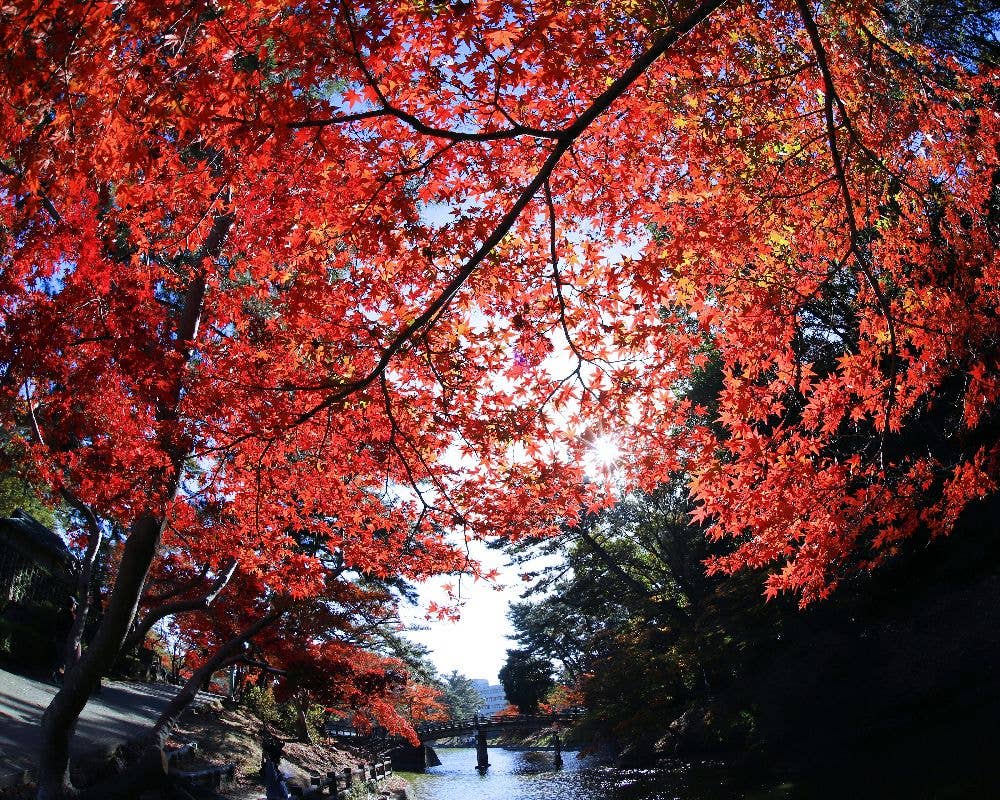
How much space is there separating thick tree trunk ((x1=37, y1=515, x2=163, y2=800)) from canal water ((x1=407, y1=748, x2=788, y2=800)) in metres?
10.5

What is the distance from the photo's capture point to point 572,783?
20875 millimetres

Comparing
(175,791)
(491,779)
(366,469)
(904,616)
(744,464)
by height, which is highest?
(366,469)

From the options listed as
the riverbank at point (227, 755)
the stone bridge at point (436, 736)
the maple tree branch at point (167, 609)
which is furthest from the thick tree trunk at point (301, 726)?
the maple tree branch at point (167, 609)

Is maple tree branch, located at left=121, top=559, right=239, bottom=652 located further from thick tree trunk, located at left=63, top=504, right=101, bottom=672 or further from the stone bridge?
the stone bridge

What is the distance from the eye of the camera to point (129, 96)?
13.0ft

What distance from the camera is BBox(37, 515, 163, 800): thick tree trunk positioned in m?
6.55

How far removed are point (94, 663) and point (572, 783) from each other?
1853 centimetres

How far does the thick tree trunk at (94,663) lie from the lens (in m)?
6.55

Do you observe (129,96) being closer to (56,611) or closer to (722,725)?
(722,725)

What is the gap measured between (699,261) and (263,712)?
21.0m

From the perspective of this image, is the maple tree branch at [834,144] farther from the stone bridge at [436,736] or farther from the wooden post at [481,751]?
the wooden post at [481,751]

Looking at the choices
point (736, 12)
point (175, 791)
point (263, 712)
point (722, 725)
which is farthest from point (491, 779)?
point (736, 12)

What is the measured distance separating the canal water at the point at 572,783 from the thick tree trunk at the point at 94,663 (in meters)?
10.5

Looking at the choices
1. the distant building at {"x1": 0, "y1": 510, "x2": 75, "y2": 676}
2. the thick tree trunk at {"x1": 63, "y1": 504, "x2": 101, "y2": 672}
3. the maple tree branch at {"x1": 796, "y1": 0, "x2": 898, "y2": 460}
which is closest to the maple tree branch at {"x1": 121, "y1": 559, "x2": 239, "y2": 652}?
the thick tree trunk at {"x1": 63, "y1": 504, "x2": 101, "y2": 672}
